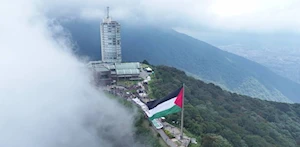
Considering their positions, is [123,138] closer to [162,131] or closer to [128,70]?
[162,131]

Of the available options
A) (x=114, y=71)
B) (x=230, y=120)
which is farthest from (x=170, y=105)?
(x=114, y=71)

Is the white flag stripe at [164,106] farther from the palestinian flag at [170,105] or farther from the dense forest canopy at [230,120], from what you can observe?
the dense forest canopy at [230,120]

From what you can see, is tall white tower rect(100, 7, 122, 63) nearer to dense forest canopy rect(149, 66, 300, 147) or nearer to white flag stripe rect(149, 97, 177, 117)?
dense forest canopy rect(149, 66, 300, 147)

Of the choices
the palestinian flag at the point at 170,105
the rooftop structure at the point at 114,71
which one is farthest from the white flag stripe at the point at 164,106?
the rooftop structure at the point at 114,71

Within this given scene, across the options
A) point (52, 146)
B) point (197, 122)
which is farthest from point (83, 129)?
Result: point (197, 122)

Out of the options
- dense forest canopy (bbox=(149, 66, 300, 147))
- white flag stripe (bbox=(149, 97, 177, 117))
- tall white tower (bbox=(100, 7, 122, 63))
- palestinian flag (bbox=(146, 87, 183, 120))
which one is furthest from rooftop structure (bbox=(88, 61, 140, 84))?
palestinian flag (bbox=(146, 87, 183, 120))

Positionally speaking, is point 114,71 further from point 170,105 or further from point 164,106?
point 170,105
